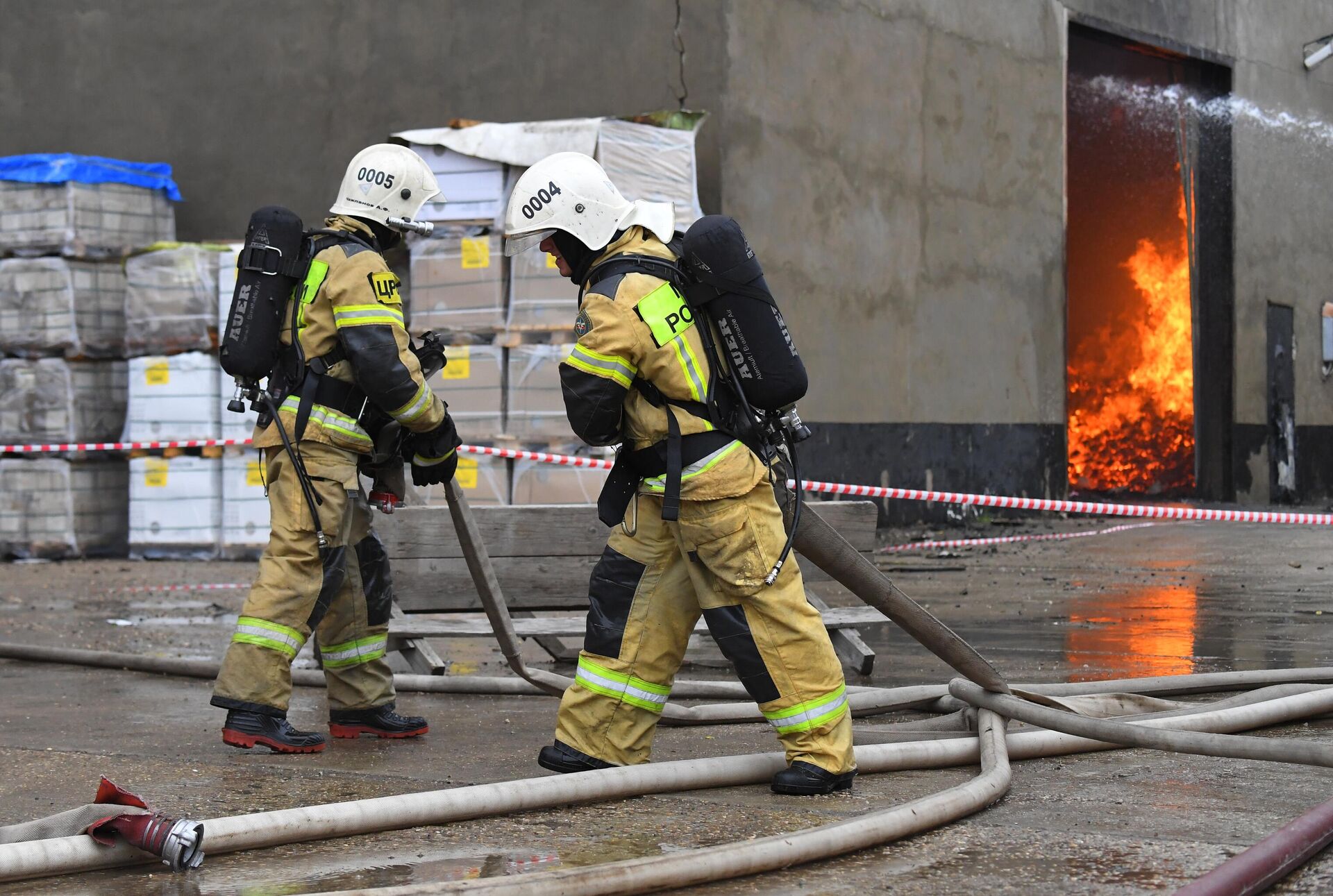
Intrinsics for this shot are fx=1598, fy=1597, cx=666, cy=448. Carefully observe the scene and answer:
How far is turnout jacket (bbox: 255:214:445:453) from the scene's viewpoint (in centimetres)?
482

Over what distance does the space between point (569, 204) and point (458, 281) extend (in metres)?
6.91

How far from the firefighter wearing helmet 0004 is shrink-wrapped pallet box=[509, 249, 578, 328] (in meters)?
6.29

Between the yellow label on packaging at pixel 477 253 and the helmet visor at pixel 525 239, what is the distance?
6.57 meters

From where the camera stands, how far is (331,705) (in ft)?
17.1

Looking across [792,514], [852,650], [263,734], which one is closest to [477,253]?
[852,650]

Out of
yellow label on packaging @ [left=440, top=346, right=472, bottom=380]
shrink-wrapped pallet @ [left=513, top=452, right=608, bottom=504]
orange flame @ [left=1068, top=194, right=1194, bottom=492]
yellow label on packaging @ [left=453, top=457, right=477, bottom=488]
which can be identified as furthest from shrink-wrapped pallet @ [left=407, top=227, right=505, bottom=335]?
orange flame @ [left=1068, top=194, right=1194, bottom=492]

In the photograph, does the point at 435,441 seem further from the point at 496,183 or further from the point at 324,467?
the point at 496,183

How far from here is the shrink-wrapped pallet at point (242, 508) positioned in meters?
11.7

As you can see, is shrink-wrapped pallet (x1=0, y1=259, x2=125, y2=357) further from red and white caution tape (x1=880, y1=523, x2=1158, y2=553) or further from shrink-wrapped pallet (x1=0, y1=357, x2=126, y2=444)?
red and white caution tape (x1=880, y1=523, x2=1158, y2=553)

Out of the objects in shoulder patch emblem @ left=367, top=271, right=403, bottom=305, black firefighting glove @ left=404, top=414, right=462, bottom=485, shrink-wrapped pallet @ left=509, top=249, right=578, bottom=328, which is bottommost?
black firefighting glove @ left=404, top=414, right=462, bottom=485

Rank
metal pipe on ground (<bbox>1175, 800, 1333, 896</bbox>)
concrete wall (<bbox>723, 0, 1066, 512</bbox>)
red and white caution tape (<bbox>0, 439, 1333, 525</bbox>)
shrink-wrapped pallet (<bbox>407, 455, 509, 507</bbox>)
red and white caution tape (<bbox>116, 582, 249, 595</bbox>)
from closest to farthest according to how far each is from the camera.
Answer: metal pipe on ground (<bbox>1175, 800, 1333, 896</bbox>) < red and white caution tape (<bbox>0, 439, 1333, 525</bbox>) < red and white caution tape (<bbox>116, 582, 249, 595</bbox>) < shrink-wrapped pallet (<bbox>407, 455, 509, 507</bbox>) < concrete wall (<bbox>723, 0, 1066, 512</bbox>)

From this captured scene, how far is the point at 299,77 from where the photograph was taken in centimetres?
1312

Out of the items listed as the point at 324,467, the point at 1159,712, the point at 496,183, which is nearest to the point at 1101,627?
the point at 1159,712

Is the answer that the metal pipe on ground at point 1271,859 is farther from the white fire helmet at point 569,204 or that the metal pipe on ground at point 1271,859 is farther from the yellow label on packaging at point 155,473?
the yellow label on packaging at point 155,473
